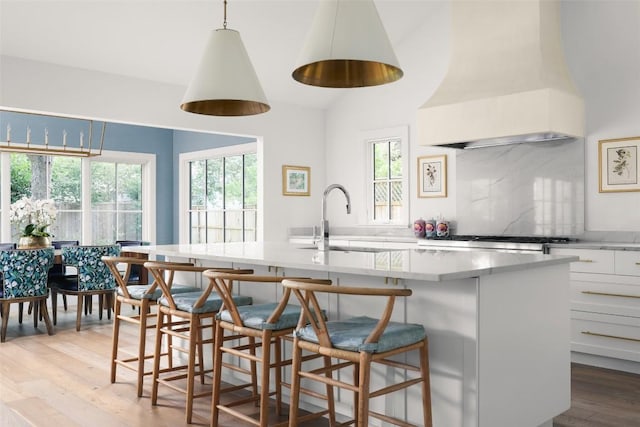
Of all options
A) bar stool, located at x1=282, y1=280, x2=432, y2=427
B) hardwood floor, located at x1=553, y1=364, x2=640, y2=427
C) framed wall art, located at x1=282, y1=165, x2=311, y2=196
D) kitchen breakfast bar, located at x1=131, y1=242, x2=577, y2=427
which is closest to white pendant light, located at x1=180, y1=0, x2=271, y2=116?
kitchen breakfast bar, located at x1=131, y1=242, x2=577, y2=427

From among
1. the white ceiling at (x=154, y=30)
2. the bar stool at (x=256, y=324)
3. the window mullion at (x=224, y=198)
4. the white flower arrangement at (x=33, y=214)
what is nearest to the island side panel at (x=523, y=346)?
the bar stool at (x=256, y=324)

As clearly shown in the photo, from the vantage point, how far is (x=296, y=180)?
6859mm

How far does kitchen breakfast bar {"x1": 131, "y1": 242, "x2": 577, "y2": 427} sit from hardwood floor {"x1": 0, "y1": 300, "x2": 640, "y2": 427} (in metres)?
0.45

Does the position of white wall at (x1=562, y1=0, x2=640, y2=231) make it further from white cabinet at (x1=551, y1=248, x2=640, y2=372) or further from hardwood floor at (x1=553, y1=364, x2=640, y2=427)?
hardwood floor at (x1=553, y1=364, x2=640, y2=427)

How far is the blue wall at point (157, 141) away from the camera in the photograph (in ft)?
23.0

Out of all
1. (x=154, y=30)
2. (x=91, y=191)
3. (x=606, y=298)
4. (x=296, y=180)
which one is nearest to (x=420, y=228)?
(x=296, y=180)

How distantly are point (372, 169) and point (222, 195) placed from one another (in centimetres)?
220

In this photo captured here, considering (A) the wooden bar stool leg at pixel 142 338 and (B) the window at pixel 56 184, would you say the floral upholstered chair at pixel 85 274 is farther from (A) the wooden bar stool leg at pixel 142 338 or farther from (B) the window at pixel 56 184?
(A) the wooden bar stool leg at pixel 142 338

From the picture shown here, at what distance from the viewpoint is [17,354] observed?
461cm

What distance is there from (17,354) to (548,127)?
438 cm

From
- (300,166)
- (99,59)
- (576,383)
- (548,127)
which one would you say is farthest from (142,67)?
(576,383)

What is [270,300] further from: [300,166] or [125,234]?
[125,234]

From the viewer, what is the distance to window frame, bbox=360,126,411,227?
6289 millimetres

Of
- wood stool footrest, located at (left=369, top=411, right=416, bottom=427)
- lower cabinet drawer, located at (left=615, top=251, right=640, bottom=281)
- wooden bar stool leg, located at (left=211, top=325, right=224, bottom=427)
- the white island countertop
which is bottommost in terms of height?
wood stool footrest, located at (left=369, top=411, right=416, bottom=427)
